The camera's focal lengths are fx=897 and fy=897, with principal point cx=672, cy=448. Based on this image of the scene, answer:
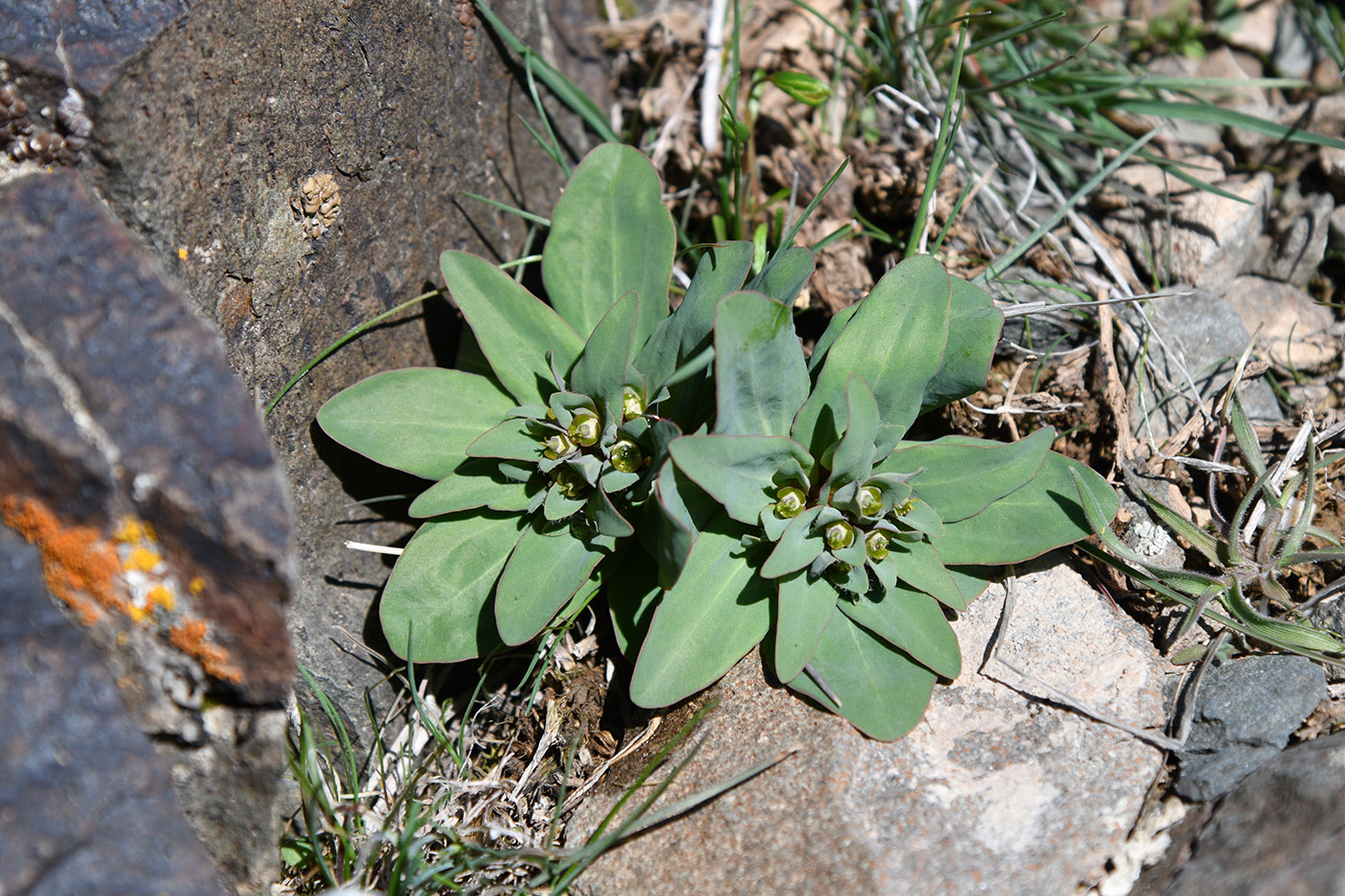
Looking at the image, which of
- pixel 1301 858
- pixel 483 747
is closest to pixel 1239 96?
pixel 1301 858

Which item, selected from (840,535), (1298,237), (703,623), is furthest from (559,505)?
(1298,237)

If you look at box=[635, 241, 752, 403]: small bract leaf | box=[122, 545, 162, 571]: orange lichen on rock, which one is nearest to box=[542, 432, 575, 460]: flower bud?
box=[635, 241, 752, 403]: small bract leaf

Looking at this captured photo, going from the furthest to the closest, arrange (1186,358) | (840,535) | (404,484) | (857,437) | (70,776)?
(1186,358) → (404,484) → (840,535) → (857,437) → (70,776)

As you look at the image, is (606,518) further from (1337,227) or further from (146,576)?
(1337,227)

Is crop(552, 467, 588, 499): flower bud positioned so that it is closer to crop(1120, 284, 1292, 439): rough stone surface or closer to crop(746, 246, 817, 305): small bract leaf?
crop(746, 246, 817, 305): small bract leaf

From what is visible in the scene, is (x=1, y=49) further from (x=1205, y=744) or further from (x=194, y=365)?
(x=1205, y=744)

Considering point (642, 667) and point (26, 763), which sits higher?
point (26, 763)

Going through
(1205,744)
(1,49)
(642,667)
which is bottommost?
(1205,744)
